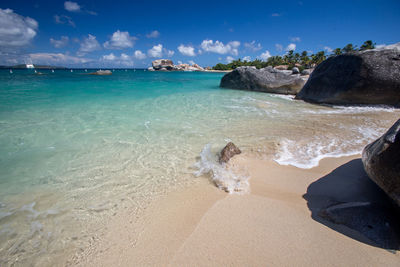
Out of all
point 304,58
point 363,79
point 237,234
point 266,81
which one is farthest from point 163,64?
point 237,234

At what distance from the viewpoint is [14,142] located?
4.65 metres

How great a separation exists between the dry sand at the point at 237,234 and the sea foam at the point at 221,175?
14 centimetres

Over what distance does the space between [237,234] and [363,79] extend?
38.8 ft

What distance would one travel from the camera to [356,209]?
6.82 feet

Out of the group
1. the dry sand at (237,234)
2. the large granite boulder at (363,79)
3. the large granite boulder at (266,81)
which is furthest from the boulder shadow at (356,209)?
the large granite boulder at (266,81)

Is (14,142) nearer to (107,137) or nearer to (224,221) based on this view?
(107,137)

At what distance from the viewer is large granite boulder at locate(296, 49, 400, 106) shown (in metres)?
8.98

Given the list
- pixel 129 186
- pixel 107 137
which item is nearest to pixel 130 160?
pixel 129 186

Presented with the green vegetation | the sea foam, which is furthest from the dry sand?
the green vegetation

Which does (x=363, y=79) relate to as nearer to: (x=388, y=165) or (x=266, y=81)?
(x=266, y=81)

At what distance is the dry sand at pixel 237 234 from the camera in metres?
1.73

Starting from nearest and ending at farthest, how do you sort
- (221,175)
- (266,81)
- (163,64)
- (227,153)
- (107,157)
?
(221,175)
(227,153)
(107,157)
(266,81)
(163,64)

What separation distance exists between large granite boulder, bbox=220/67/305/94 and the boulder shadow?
14.3 meters

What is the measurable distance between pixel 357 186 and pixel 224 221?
2.17 m
